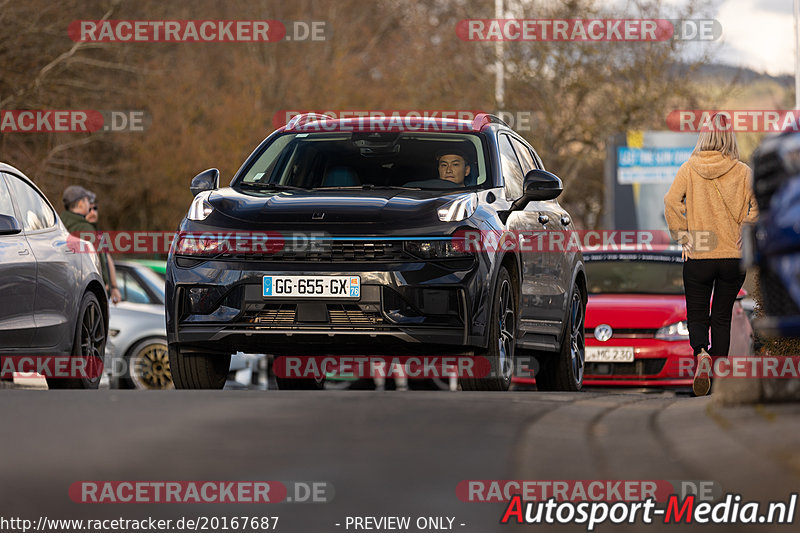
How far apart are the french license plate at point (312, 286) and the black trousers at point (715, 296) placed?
2.87 metres

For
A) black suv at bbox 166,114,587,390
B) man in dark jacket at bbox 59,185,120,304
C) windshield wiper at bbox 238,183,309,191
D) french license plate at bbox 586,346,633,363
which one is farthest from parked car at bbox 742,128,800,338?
man in dark jacket at bbox 59,185,120,304

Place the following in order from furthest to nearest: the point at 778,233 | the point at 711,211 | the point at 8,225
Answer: the point at 711,211 < the point at 8,225 < the point at 778,233

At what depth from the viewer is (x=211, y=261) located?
866 centimetres

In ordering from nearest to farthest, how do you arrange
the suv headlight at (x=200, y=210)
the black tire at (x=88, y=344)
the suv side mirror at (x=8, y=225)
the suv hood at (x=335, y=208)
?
1. the suv hood at (x=335, y=208)
2. the suv headlight at (x=200, y=210)
3. the suv side mirror at (x=8, y=225)
4. the black tire at (x=88, y=344)

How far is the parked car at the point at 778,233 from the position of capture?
12.8ft

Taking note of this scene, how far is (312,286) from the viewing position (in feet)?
27.7

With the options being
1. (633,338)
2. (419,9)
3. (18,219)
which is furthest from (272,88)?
(18,219)

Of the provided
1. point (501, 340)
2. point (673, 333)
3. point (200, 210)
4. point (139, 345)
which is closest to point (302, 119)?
point (200, 210)

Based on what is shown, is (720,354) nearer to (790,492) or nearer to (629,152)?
(790,492)

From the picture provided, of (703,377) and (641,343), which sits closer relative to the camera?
(703,377)

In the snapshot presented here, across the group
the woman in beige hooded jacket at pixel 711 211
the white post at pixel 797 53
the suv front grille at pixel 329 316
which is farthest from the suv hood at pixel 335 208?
the white post at pixel 797 53

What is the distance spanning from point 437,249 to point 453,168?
1.43 meters

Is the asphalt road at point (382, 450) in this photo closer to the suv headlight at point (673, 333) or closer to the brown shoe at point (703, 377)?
the brown shoe at point (703, 377)

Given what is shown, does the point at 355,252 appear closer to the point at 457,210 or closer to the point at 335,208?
the point at 335,208
